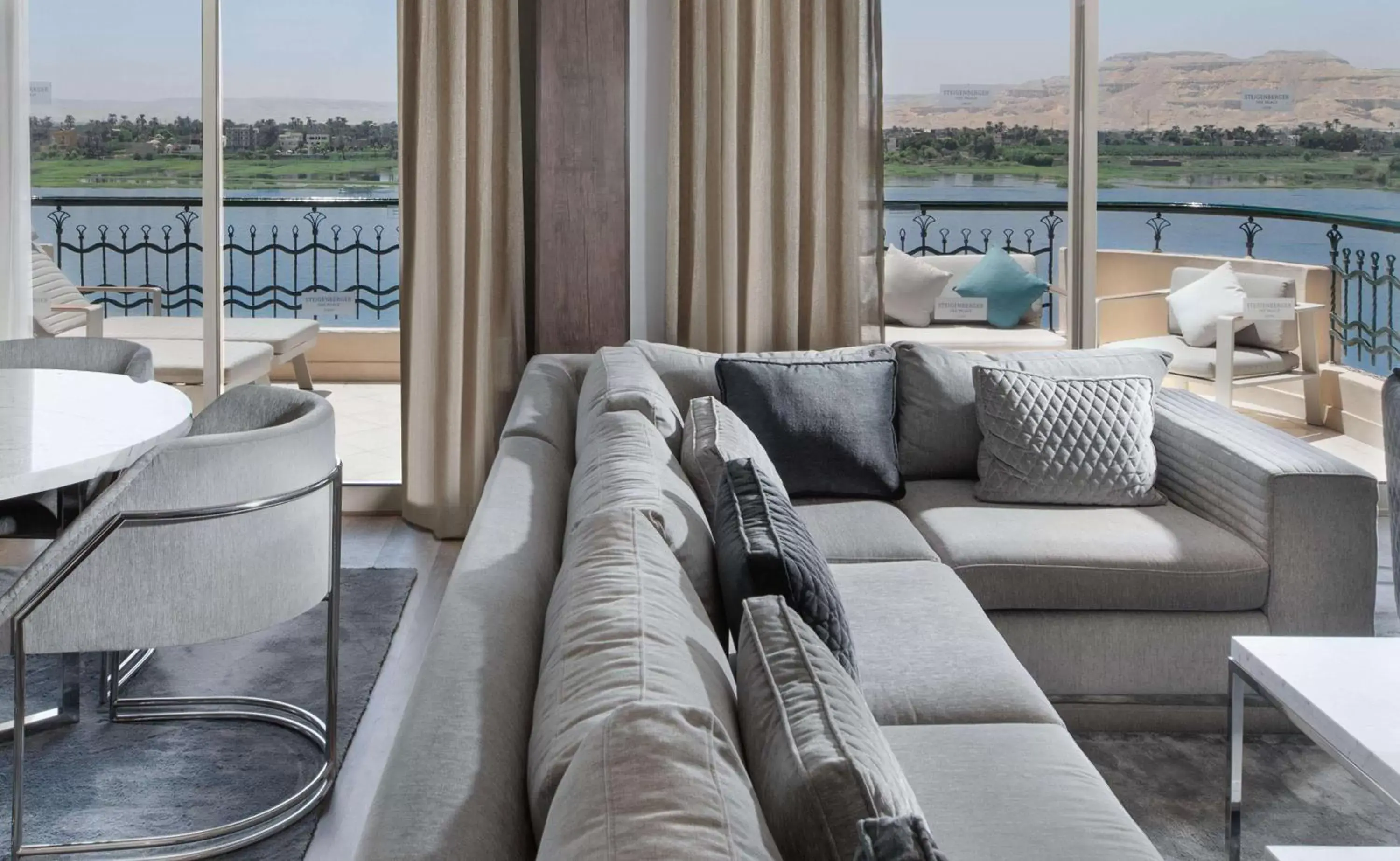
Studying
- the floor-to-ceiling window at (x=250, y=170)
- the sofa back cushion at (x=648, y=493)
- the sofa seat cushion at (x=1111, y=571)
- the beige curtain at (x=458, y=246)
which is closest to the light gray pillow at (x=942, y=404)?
the sofa seat cushion at (x=1111, y=571)

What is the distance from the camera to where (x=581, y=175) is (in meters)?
4.35

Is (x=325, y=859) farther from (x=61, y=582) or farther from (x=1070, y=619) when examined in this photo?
(x=1070, y=619)

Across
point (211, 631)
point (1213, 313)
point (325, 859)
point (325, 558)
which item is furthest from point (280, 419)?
point (1213, 313)

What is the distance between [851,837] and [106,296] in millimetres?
4666

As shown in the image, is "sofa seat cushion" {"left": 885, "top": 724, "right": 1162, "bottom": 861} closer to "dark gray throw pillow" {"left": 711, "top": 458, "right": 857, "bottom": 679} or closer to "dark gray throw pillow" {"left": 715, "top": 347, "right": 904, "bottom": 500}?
"dark gray throw pillow" {"left": 711, "top": 458, "right": 857, "bottom": 679}

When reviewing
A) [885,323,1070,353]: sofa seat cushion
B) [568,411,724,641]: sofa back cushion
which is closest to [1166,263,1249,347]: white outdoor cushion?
[885,323,1070,353]: sofa seat cushion

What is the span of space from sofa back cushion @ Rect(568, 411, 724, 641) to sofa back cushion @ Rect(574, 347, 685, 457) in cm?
19

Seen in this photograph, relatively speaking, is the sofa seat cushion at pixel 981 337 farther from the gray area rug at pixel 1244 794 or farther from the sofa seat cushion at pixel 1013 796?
the sofa seat cushion at pixel 1013 796

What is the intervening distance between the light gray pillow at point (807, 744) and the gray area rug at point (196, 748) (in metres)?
1.38

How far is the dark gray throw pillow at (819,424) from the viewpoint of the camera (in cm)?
348

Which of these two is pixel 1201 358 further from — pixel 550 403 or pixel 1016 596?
pixel 550 403

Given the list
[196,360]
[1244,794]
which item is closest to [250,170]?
[196,360]

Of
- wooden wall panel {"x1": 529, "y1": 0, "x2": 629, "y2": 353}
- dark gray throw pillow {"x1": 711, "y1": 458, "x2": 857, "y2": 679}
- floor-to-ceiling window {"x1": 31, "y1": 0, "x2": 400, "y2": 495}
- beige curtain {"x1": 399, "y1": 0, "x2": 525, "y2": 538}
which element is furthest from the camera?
floor-to-ceiling window {"x1": 31, "y1": 0, "x2": 400, "y2": 495}

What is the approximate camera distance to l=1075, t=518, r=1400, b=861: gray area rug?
2516mm
